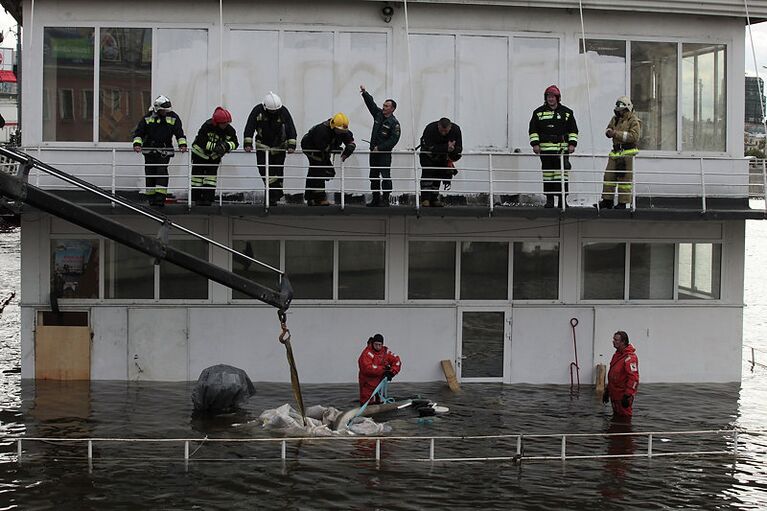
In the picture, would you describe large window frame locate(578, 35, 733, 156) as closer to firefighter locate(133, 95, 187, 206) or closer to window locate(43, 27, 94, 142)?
firefighter locate(133, 95, 187, 206)

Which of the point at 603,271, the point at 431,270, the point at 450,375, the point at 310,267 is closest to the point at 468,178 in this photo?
the point at 431,270

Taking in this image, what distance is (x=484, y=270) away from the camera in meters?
22.4

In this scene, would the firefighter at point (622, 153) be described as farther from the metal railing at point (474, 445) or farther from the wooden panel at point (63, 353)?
the wooden panel at point (63, 353)

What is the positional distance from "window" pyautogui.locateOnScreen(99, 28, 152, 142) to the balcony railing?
57 centimetres

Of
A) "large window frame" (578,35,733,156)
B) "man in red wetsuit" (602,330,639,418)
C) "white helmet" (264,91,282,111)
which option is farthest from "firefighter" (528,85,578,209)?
"white helmet" (264,91,282,111)

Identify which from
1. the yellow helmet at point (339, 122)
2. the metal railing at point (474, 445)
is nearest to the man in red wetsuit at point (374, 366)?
the metal railing at point (474, 445)

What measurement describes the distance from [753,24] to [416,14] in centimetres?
703

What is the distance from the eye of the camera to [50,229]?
21.5m

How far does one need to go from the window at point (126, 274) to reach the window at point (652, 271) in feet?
31.8

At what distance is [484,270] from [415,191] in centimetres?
273

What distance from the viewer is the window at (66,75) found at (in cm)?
2139

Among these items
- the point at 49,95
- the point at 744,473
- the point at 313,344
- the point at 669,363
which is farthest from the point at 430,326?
the point at 49,95

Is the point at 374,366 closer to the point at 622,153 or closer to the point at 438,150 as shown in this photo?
the point at 438,150

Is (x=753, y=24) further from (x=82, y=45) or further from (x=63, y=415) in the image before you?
(x=63, y=415)
